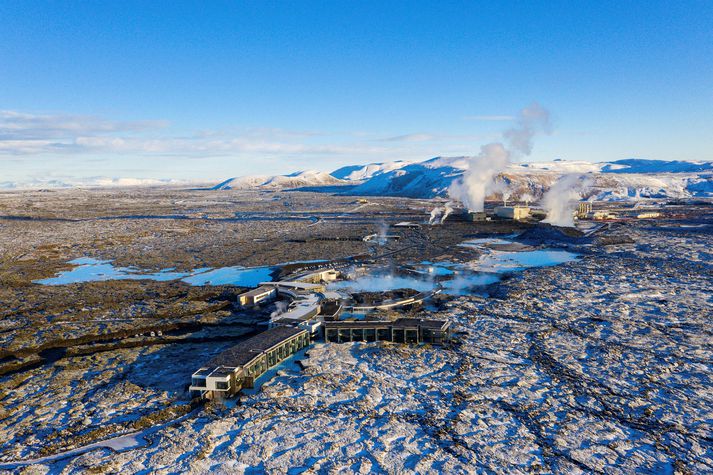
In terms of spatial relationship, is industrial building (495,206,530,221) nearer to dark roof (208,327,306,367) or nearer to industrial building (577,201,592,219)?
industrial building (577,201,592,219)

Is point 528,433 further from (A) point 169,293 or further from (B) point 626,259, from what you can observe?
(B) point 626,259

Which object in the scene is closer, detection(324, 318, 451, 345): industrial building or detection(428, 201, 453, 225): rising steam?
detection(324, 318, 451, 345): industrial building

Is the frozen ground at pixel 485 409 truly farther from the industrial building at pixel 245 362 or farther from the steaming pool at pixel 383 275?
the steaming pool at pixel 383 275

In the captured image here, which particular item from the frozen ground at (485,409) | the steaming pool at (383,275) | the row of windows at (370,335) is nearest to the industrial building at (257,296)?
the steaming pool at (383,275)

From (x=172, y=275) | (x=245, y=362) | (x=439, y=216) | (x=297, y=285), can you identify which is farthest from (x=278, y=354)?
(x=439, y=216)

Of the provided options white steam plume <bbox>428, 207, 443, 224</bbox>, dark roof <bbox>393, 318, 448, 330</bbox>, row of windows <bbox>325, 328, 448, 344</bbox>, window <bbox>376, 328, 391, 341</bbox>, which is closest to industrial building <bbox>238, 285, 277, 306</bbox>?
row of windows <bbox>325, 328, 448, 344</bbox>

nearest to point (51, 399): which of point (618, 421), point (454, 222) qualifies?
point (618, 421)
